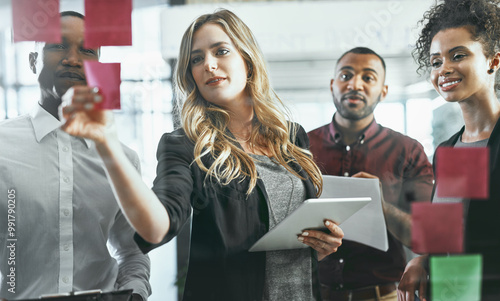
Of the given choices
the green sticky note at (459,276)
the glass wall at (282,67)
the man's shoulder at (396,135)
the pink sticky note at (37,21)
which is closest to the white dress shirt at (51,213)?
the glass wall at (282,67)

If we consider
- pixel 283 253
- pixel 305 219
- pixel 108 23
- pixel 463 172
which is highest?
pixel 108 23

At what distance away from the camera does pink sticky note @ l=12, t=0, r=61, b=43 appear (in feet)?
4.68

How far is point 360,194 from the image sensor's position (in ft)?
5.44

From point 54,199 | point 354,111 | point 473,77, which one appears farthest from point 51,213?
point 473,77

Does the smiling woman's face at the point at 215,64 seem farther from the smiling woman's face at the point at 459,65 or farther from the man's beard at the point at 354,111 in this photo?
the smiling woman's face at the point at 459,65

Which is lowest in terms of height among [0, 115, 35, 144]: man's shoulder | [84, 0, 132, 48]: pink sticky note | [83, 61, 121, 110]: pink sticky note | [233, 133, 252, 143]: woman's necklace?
[233, 133, 252, 143]: woman's necklace

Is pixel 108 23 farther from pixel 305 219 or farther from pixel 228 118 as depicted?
pixel 305 219

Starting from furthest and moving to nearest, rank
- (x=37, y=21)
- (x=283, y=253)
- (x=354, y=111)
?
(x=354, y=111), (x=283, y=253), (x=37, y=21)

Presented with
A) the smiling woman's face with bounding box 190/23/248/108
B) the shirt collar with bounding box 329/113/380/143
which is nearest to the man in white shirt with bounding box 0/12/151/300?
the smiling woman's face with bounding box 190/23/248/108

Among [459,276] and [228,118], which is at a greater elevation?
[228,118]

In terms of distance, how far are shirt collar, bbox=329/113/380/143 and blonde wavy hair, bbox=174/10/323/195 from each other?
130 millimetres

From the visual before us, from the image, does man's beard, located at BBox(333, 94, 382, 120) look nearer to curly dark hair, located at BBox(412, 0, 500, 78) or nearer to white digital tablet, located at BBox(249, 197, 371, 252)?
curly dark hair, located at BBox(412, 0, 500, 78)

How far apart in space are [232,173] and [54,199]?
20.9 inches

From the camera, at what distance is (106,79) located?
1.43m
